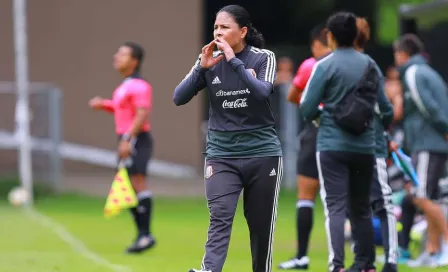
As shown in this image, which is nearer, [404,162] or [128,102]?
[404,162]

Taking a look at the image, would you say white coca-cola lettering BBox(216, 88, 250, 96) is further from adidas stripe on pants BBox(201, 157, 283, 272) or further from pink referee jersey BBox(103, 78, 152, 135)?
pink referee jersey BBox(103, 78, 152, 135)

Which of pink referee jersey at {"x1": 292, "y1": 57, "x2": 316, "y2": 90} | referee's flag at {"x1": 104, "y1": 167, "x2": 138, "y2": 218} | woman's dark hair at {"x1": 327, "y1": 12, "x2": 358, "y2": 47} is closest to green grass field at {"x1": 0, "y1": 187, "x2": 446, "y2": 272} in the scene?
referee's flag at {"x1": 104, "y1": 167, "x2": 138, "y2": 218}

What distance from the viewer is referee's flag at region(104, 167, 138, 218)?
488 inches

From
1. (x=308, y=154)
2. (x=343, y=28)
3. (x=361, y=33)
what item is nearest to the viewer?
(x=343, y=28)

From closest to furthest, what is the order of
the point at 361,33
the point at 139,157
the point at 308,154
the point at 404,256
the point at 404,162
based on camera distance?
the point at 361,33 < the point at 404,162 < the point at 308,154 < the point at 404,256 < the point at 139,157

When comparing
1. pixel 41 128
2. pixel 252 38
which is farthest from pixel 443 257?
pixel 41 128

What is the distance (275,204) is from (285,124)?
47.1 feet

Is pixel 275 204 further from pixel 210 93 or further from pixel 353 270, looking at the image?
pixel 353 270

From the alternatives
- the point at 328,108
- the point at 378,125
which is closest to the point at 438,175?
the point at 378,125

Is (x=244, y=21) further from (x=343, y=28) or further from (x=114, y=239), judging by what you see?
(x=114, y=239)

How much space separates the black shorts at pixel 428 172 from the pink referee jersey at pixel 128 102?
117 inches

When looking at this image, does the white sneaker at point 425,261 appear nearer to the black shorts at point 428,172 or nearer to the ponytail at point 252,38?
the black shorts at point 428,172

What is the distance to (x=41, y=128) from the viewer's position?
2183 cm

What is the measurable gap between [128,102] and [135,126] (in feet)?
1.11
